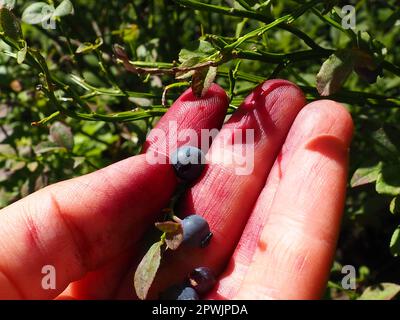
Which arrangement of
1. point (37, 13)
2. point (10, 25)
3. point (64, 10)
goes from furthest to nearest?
point (37, 13)
point (64, 10)
point (10, 25)

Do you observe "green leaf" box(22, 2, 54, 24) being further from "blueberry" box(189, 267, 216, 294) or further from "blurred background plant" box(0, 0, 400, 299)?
"blueberry" box(189, 267, 216, 294)

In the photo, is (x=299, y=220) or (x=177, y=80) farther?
(x=177, y=80)

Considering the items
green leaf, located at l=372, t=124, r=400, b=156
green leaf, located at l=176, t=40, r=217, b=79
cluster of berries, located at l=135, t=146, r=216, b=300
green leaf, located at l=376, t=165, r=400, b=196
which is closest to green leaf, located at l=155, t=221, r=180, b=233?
cluster of berries, located at l=135, t=146, r=216, b=300

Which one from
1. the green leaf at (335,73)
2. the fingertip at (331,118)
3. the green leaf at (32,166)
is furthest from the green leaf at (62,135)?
the green leaf at (335,73)

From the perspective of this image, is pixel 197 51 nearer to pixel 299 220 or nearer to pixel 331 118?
pixel 331 118

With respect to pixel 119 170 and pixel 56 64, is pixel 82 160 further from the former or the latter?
pixel 56 64

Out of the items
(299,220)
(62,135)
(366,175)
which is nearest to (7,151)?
(62,135)

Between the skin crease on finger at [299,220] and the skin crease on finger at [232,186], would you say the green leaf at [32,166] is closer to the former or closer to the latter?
the skin crease on finger at [232,186]
